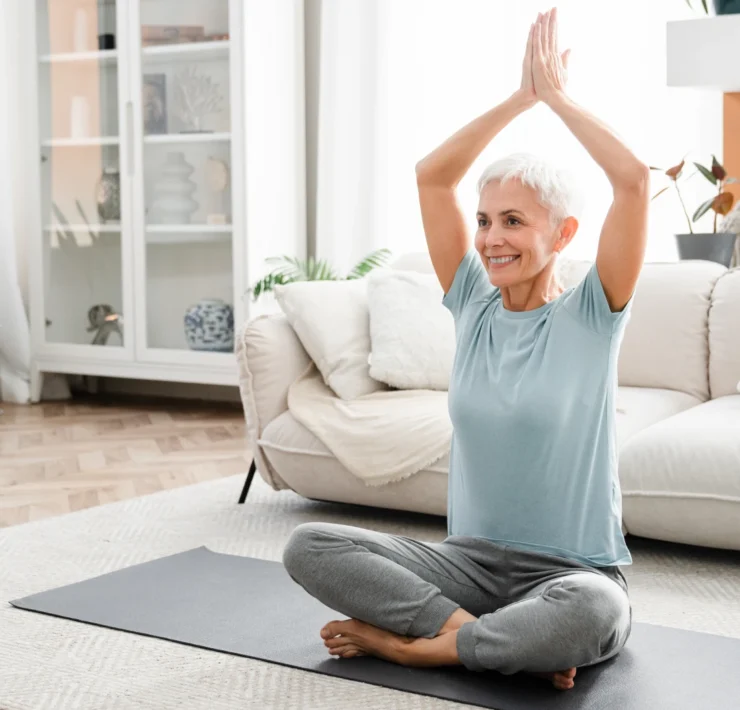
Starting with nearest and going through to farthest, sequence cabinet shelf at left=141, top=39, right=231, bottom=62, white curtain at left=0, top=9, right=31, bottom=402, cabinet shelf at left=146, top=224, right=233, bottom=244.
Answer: cabinet shelf at left=141, top=39, right=231, bottom=62, cabinet shelf at left=146, top=224, right=233, bottom=244, white curtain at left=0, top=9, right=31, bottom=402

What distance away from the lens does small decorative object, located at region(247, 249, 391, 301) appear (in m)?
4.43

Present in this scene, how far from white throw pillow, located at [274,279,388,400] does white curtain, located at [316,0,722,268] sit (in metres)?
1.47

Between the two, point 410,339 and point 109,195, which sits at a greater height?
point 109,195

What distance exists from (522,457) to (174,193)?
11.4 ft

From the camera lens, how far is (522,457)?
178 centimetres

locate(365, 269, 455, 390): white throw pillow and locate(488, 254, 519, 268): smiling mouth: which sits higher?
locate(488, 254, 519, 268): smiling mouth

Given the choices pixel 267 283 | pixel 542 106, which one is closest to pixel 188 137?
pixel 267 283

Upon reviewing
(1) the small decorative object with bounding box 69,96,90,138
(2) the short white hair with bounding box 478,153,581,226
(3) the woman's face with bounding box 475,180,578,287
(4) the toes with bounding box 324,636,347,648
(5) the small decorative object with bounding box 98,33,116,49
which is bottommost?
(4) the toes with bounding box 324,636,347,648

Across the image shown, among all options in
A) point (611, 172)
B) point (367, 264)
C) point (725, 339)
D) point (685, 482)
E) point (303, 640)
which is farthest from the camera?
point (367, 264)

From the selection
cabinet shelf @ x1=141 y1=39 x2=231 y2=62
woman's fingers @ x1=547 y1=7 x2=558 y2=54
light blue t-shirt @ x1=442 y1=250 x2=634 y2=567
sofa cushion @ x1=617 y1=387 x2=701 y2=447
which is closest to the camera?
woman's fingers @ x1=547 y1=7 x2=558 y2=54

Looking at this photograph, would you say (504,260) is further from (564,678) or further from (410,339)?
(410,339)

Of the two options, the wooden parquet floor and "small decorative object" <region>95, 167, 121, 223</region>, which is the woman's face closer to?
the wooden parquet floor

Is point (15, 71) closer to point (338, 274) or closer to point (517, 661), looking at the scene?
point (338, 274)

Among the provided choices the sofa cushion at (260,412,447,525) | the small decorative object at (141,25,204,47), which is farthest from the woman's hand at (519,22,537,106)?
the small decorative object at (141,25,204,47)
